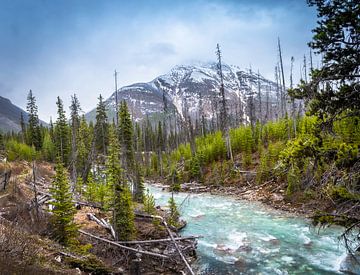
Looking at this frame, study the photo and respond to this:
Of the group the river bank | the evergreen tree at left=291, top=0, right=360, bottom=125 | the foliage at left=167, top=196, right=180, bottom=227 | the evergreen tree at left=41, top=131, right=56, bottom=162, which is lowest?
the river bank

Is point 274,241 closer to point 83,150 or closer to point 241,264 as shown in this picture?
point 241,264

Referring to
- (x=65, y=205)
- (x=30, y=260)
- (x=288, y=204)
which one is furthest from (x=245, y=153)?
(x=30, y=260)

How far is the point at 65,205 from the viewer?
40.4ft

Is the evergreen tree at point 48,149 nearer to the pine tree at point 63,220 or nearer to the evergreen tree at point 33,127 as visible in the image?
the evergreen tree at point 33,127

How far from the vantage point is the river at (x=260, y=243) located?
13258 millimetres

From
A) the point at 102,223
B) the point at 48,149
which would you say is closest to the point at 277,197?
the point at 102,223

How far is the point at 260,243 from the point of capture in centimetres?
1652

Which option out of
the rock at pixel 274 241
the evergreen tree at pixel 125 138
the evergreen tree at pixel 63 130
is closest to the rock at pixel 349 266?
the rock at pixel 274 241

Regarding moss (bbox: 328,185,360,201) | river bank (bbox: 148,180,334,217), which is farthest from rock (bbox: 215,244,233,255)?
moss (bbox: 328,185,360,201)

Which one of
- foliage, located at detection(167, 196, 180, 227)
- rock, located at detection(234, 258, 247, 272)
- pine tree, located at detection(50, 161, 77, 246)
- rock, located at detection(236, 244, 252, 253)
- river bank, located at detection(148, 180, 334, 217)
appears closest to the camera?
pine tree, located at detection(50, 161, 77, 246)

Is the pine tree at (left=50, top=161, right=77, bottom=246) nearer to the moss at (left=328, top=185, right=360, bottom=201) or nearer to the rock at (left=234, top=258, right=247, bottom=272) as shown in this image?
the rock at (left=234, top=258, right=247, bottom=272)

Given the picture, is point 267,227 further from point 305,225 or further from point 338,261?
point 338,261

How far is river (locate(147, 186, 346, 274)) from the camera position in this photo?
13.3 m

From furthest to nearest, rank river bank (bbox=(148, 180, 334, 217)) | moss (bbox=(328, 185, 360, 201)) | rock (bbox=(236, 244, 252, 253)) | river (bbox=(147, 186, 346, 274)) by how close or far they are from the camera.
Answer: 1. river bank (bbox=(148, 180, 334, 217))
2. rock (bbox=(236, 244, 252, 253))
3. river (bbox=(147, 186, 346, 274))
4. moss (bbox=(328, 185, 360, 201))
